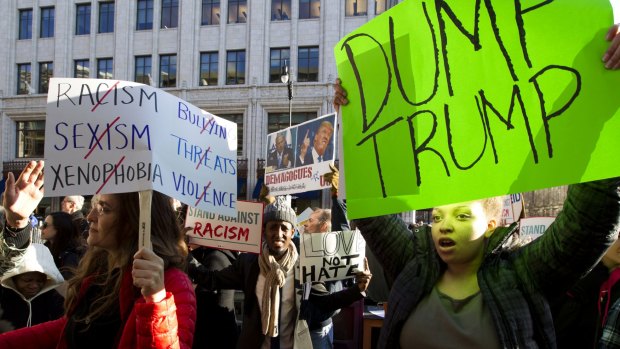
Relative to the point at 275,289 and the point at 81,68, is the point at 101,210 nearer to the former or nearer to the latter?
the point at 275,289

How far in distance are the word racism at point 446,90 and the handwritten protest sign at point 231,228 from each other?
8.87 feet

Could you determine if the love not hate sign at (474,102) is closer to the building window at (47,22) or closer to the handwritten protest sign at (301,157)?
the handwritten protest sign at (301,157)

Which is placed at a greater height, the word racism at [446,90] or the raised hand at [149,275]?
the word racism at [446,90]

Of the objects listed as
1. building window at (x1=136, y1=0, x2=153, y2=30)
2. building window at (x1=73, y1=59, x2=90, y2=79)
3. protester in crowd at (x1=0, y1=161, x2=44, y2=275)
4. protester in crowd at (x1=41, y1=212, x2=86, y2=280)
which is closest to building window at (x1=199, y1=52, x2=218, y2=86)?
building window at (x1=136, y1=0, x2=153, y2=30)

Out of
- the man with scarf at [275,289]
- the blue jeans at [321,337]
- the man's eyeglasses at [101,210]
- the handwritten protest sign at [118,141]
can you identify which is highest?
the handwritten protest sign at [118,141]

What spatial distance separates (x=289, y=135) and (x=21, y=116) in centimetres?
3023

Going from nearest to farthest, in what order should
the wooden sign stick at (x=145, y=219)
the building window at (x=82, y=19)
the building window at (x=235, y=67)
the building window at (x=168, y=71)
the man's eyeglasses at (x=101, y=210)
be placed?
the wooden sign stick at (x=145, y=219) → the man's eyeglasses at (x=101, y=210) → the building window at (x=235, y=67) → the building window at (x=168, y=71) → the building window at (x=82, y=19)

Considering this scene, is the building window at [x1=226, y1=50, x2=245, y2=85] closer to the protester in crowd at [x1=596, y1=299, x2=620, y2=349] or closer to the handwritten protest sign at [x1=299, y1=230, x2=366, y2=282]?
the handwritten protest sign at [x1=299, y1=230, x2=366, y2=282]

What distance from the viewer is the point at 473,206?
2.28 m

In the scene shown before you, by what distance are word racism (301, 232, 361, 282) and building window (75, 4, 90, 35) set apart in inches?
1236

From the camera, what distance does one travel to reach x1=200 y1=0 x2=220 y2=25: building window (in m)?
30.6

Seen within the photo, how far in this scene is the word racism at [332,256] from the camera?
461 cm

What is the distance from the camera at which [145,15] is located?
3155 centimetres

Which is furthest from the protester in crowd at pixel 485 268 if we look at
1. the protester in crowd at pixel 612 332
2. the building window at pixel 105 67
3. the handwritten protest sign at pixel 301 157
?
the building window at pixel 105 67
